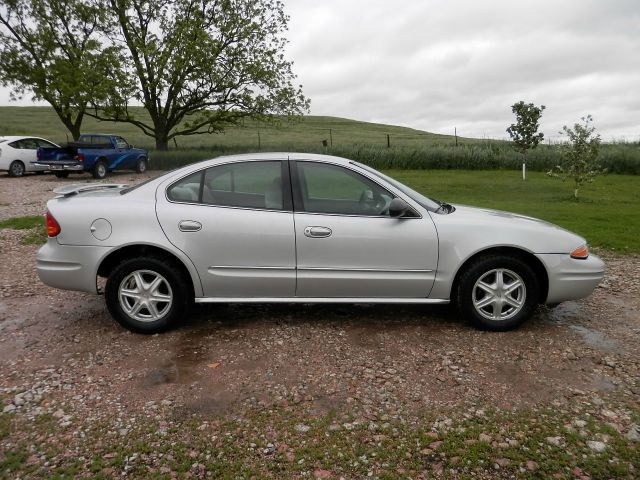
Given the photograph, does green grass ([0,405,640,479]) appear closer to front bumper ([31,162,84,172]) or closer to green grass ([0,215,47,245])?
green grass ([0,215,47,245])

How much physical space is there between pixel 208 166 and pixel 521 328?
3.13m

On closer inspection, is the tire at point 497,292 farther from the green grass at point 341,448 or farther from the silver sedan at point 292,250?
the green grass at point 341,448

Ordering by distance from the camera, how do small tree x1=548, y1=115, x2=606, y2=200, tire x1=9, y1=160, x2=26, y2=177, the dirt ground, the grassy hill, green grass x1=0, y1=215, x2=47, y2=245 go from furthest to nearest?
1. the grassy hill
2. tire x1=9, y1=160, x2=26, y2=177
3. small tree x1=548, y1=115, x2=606, y2=200
4. green grass x1=0, y1=215, x2=47, y2=245
5. the dirt ground

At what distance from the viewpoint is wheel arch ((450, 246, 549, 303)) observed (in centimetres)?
439

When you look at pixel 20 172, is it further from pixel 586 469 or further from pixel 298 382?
pixel 586 469

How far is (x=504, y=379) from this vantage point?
3588 millimetres

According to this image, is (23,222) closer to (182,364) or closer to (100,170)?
(182,364)

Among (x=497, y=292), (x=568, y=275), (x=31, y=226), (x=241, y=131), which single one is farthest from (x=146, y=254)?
(x=241, y=131)

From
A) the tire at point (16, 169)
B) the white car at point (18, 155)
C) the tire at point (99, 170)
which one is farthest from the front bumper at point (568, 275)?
the tire at point (16, 169)

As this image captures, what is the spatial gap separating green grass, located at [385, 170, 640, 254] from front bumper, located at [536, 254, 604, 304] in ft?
13.9

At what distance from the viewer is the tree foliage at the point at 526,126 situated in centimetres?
2233

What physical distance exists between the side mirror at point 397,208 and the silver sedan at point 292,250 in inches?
0.5

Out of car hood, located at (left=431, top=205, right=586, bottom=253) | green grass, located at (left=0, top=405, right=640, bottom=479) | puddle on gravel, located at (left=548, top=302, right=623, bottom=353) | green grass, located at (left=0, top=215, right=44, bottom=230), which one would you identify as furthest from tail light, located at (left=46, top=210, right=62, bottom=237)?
green grass, located at (left=0, top=215, right=44, bottom=230)

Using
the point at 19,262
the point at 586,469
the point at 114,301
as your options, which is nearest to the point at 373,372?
the point at 586,469
